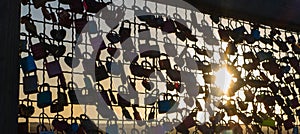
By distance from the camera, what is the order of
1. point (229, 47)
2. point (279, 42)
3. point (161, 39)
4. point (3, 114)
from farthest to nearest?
point (279, 42)
point (229, 47)
point (161, 39)
point (3, 114)

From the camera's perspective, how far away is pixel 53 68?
4.61ft

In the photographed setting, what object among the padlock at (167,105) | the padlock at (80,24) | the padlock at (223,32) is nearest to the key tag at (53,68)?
the padlock at (80,24)

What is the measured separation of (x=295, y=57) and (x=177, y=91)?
656mm

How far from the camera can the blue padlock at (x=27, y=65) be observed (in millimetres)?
1352

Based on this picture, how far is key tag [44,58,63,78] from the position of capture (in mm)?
1400

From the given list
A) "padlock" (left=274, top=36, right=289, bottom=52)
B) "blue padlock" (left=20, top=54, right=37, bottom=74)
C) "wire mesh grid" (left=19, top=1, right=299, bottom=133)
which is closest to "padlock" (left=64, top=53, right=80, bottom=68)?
"wire mesh grid" (left=19, top=1, right=299, bottom=133)

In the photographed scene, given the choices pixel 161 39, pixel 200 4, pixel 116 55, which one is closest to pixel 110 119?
pixel 116 55

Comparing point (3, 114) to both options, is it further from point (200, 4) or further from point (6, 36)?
point (200, 4)

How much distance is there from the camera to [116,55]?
5.08 ft

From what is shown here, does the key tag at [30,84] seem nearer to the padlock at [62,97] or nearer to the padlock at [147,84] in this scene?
the padlock at [62,97]

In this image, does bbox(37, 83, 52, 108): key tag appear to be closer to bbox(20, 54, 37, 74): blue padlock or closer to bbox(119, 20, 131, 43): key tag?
bbox(20, 54, 37, 74): blue padlock

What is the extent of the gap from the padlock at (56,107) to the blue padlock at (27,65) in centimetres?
10

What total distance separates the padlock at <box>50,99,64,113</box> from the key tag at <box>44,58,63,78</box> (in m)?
0.07

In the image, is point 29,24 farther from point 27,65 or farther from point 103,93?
point 103,93
